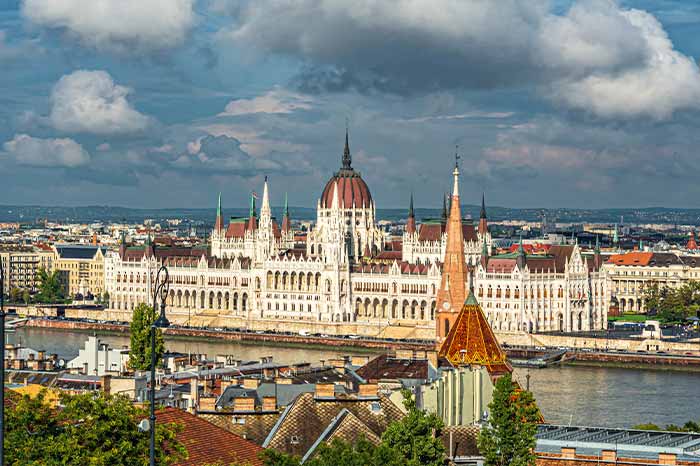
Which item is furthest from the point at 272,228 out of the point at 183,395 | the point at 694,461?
the point at 694,461

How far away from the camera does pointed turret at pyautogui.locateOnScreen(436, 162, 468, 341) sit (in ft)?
195

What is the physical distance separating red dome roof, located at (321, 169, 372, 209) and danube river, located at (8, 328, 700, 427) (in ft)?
67.1

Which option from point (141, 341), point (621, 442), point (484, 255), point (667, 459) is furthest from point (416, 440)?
point (484, 255)

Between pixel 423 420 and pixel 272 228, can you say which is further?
pixel 272 228

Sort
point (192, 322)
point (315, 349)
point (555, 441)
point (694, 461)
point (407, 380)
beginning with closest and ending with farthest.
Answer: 1. point (694, 461)
2. point (555, 441)
3. point (407, 380)
4. point (315, 349)
5. point (192, 322)

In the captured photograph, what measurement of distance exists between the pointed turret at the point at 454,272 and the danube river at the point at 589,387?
15.8ft

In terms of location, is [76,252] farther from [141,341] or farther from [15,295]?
[141,341]

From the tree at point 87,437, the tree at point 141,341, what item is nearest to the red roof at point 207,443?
→ the tree at point 87,437

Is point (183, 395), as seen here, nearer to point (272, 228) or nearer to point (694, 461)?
point (694, 461)

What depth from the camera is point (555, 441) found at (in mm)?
27188

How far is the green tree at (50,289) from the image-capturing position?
11962 cm

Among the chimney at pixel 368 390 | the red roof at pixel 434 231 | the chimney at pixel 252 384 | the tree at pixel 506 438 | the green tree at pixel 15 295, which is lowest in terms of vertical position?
the green tree at pixel 15 295

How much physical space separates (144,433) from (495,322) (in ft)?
253

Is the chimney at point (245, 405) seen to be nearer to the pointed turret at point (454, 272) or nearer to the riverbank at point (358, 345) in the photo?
the pointed turret at point (454, 272)
